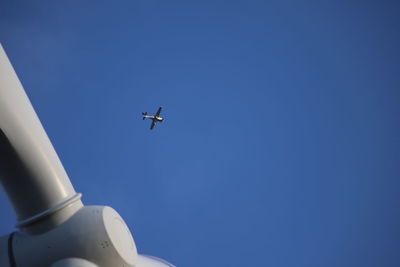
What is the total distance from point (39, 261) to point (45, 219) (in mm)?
595

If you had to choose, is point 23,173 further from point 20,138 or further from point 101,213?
point 101,213

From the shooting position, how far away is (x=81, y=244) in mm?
4445

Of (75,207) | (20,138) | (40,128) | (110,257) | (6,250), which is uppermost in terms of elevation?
(40,128)

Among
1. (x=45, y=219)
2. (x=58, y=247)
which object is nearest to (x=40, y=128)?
(x=45, y=219)

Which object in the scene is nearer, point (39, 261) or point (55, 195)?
point (39, 261)

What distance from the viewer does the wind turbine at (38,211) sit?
4359 millimetres

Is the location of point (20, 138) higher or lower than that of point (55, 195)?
higher

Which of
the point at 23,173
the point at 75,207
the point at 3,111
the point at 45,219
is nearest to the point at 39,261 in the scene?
the point at 45,219

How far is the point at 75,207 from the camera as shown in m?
4.85

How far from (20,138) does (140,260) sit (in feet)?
9.17

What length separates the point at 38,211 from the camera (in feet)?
15.1

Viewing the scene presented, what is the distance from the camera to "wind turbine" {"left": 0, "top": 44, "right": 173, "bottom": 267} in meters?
4.36

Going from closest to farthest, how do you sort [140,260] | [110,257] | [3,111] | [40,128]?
1. [3,111]
2. [110,257]
3. [40,128]
4. [140,260]

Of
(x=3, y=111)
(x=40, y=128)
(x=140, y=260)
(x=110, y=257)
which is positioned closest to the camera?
(x=3, y=111)
